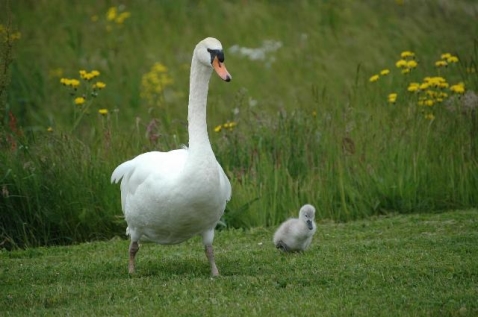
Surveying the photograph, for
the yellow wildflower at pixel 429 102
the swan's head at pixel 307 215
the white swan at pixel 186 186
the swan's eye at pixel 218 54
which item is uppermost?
the swan's eye at pixel 218 54

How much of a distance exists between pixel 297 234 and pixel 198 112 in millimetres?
1642

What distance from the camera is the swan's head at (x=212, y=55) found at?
786cm

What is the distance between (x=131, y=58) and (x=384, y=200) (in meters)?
9.00

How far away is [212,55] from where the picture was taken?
794 centimetres

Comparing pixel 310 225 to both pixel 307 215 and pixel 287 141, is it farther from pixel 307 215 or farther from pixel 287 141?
pixel 287 141

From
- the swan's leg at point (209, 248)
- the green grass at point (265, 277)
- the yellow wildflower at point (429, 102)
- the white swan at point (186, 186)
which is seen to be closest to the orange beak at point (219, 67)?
the white swan at point (186, 186)

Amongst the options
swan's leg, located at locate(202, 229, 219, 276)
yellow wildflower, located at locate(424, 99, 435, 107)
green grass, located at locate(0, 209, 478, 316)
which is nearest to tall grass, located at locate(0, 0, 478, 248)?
yellow wildflower, located at locate(424, 99, 435, 107)

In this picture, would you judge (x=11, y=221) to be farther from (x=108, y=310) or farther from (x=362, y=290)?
(x=362, y=290)

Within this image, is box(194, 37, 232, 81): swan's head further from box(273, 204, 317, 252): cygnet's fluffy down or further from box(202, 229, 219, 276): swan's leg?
box(273, 204, 317, 252): cygnet's fluffy down

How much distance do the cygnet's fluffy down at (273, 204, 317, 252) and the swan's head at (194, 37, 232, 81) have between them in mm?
1845

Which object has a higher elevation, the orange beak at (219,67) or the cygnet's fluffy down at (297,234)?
the orange beak at (219,67)

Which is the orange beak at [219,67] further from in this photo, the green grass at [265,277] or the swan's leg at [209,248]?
the green grass at [265,277]

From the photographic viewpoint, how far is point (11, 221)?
35.7 ft

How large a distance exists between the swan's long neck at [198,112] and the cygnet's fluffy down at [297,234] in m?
1.56
